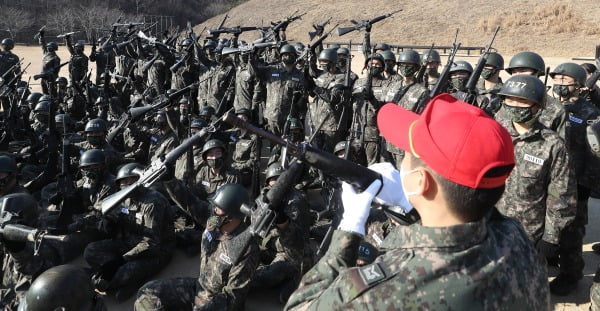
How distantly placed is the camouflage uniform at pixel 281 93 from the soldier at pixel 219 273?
5.44 metres

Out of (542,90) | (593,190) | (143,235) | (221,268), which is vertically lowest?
(143,235)

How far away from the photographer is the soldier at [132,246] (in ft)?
19.8

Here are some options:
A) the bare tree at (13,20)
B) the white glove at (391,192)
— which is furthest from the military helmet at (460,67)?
the bare tree at (13,20)

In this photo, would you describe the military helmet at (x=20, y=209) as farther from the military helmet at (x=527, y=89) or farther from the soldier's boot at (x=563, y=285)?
the soldier's boot at (x=563, y=285)

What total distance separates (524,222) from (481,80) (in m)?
6.17

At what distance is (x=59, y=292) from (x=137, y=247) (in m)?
3.02

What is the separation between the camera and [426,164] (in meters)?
1.85

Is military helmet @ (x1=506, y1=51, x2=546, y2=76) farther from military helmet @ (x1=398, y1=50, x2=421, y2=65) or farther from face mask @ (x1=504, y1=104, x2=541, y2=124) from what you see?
face mask @ (x1=504, y1=104, x2=541, y2=124)

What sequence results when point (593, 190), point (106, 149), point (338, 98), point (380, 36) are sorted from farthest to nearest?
point (380, 36) < point (338, 98) < point (106, 149) < point (593, 190)

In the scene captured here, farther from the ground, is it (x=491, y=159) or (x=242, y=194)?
(x=491, y=159)

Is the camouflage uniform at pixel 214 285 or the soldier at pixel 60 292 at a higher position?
the soldier at pixel 60 292

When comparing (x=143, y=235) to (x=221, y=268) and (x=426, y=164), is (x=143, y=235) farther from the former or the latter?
(x=426, y=164)

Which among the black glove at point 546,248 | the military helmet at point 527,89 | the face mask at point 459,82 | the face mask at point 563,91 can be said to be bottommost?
the black glove at point 546,248

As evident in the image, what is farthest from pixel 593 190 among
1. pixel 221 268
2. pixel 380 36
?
pixel 380 36
